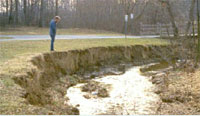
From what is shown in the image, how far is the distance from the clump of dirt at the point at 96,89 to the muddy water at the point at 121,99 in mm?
228

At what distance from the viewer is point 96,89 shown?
519 inches

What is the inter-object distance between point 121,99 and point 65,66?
5663 mm

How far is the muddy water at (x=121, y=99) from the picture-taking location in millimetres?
10059

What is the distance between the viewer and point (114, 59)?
71.4ft

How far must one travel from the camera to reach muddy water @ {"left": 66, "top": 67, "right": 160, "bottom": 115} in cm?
1006

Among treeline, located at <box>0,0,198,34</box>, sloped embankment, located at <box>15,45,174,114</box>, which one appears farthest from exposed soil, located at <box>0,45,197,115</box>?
treeline, located at <box>0,0,198,34</box>

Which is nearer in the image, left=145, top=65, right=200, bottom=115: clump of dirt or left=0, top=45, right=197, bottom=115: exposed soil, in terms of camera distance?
left=0, top=45, right=197, bottom=115: exposed soil

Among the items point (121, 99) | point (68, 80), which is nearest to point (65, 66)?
point (68, 80)

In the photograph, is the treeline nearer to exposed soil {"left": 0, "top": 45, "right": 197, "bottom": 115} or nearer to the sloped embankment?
the sloped embankment

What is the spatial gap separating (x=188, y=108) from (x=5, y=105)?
6320 millimetres

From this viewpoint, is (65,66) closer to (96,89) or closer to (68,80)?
(68,80)

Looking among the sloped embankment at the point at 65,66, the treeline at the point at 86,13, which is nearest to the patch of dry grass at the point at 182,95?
the sloped embankment at the point at 65,66

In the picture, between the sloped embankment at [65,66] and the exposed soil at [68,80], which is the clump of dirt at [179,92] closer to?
the exposed soil at [68,80]

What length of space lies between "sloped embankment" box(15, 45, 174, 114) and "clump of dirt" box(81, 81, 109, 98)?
0.97 m
